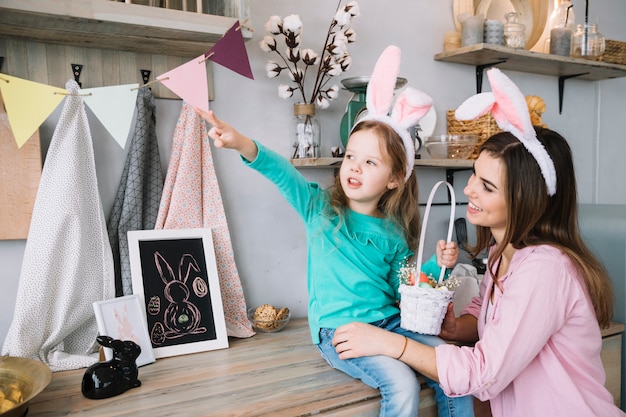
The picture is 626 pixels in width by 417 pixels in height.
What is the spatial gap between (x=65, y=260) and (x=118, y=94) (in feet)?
1.47

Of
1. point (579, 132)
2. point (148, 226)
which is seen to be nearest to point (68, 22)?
point (148, 226)

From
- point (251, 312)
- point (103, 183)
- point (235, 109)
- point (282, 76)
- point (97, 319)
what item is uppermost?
point (282, 76)

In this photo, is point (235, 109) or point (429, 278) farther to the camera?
point (235, 109)

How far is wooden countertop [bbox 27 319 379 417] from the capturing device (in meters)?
1.09

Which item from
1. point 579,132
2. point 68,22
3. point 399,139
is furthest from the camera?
point 579,132

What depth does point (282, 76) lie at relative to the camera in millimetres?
1723

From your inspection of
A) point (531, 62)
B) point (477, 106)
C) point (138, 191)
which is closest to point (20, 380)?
point (138, 191)

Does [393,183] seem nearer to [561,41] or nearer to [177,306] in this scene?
[177,306]

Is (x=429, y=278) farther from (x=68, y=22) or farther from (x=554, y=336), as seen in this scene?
(x=68, y=22)

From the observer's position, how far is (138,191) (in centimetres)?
145

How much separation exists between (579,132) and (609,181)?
327mm

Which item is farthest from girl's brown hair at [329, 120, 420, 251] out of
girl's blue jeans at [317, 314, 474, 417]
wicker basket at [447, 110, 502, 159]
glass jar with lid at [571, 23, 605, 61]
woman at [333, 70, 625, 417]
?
glass jar with lid at [571, 23, 605, 61]

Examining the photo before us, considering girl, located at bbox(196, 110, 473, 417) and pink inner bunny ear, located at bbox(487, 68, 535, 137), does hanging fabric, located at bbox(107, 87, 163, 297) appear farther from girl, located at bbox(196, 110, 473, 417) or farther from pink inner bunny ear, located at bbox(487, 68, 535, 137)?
pink inner bunny ear, located at bbox(487, 68, 535, 137)

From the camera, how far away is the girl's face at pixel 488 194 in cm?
125
